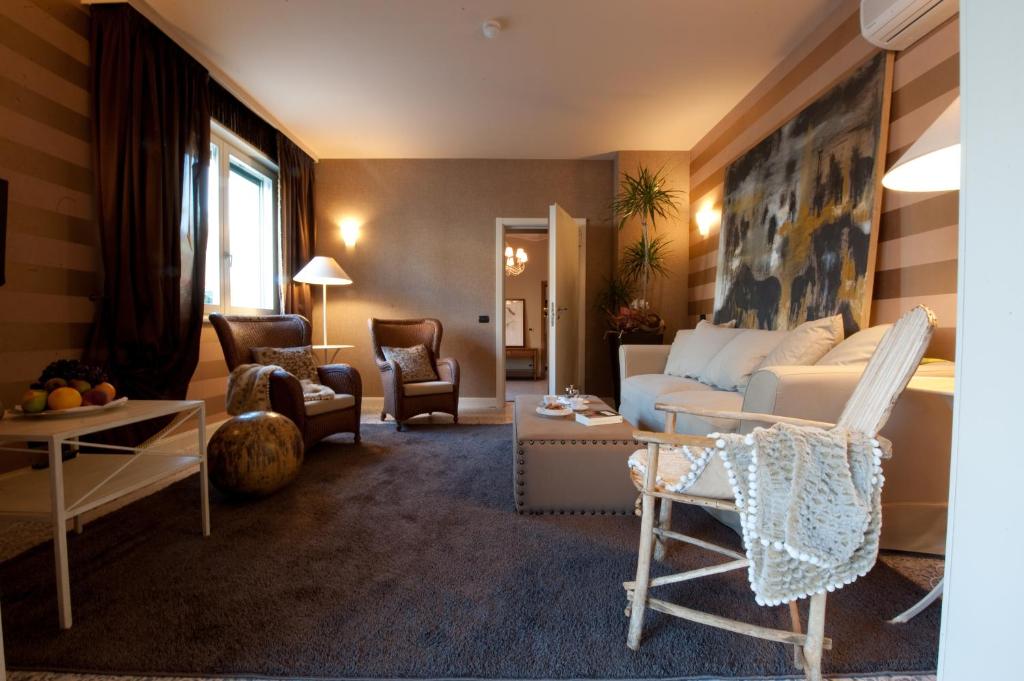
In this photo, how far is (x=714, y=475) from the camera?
1.09 metres

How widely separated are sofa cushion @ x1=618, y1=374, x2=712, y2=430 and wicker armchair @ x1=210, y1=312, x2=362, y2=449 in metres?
2.02

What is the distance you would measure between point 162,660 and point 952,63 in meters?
3.45

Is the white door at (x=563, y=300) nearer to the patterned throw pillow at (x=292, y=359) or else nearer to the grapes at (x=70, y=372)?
the patterned throw pillow at (x=292, y=359)

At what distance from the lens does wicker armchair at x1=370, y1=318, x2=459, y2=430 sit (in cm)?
372

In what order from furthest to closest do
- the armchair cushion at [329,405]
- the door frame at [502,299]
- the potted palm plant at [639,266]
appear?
the door frame at [502,299]
the potted palm plant at [639,266]
the armchair cushion at [329,405]

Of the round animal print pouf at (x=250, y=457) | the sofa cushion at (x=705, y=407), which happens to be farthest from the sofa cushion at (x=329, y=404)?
the sofa cushion at (x=705, y=407)

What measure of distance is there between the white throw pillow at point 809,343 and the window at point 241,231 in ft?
12.9

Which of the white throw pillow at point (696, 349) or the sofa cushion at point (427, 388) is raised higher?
the white throw pillow at point (696, 349)

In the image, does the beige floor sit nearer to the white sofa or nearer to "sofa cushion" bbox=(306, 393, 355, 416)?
"sofa cushion" bbox=(306, 393, 355, 416)

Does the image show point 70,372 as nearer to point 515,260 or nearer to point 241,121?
point 241,121

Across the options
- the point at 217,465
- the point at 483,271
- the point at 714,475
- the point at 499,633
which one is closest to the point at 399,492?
the point at 217,465

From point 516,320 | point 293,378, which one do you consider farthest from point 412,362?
point 516,320

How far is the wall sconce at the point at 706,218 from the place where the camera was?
4129 millimetres

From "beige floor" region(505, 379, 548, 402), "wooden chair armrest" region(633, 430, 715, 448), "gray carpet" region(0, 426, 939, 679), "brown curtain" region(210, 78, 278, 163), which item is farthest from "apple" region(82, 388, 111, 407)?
"beige floor" region(505, 379, 548, 402)
